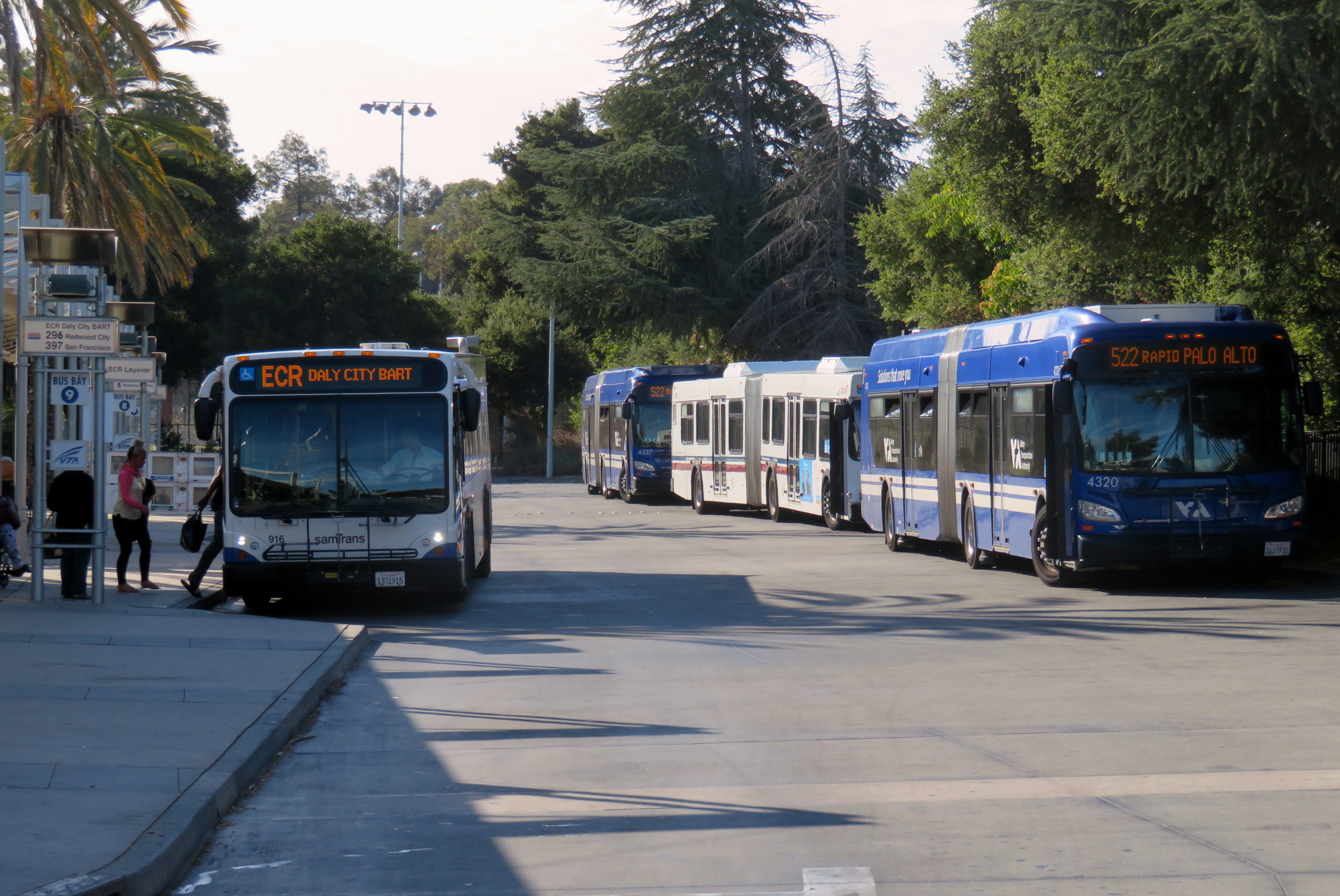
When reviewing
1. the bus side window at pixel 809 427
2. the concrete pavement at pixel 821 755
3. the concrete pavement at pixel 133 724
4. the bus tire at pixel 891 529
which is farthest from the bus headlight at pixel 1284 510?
the bus side window at pixel 809 427

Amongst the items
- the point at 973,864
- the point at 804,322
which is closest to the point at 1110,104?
the point at 973,864

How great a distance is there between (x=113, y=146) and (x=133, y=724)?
807 inches

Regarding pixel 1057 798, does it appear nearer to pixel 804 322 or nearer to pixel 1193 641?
pixel 1193 641

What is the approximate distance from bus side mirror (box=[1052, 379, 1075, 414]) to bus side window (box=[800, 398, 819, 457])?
494 inches

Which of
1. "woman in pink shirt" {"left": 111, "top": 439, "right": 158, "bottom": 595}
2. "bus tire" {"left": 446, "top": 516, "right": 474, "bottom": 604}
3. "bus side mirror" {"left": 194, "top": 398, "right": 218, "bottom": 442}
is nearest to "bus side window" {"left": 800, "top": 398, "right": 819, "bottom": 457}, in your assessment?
"bus tire" {"left": 446, "top": 516, "right": 474, "bottom": 604}

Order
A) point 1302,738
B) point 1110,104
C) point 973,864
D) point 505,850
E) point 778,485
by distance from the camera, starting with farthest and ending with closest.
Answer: point 778,485 < point 1110,104 < point 1302,738 < point 505,850 < point 973,864

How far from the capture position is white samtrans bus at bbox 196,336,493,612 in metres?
16.1

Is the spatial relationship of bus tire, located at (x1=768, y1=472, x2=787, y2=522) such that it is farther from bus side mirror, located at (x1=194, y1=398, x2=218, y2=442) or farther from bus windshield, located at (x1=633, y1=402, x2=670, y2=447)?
bus side mirror, located at (x1=194, y1=398, x2=218, y2=442)

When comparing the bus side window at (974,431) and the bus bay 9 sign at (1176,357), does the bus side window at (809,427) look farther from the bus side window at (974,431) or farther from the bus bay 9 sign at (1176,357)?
the bus bay 9 sign at (1176,357)

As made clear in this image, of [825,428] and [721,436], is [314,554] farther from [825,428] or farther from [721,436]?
[721,436]

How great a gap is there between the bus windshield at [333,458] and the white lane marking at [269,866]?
9697 millimetres

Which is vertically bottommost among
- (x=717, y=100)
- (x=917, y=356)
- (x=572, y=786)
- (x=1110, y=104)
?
(x=572, y=786)

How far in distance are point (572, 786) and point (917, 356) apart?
16.0 m

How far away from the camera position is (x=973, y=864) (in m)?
6.30
